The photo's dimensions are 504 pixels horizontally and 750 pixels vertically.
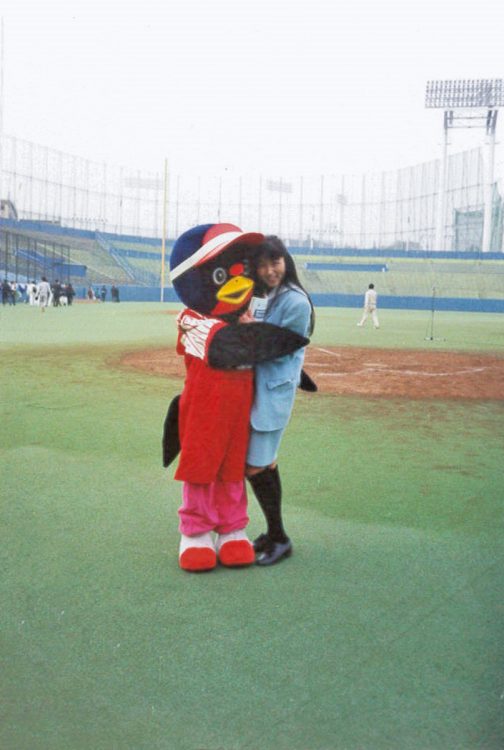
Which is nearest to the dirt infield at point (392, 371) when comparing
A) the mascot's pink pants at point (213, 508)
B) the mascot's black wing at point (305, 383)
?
the mascot's black wing at point (305, 383)

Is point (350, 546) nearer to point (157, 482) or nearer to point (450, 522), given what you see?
point (450, 522)

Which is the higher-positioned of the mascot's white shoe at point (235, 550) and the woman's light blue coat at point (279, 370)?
the woman's light blue coat at point (279, 370)

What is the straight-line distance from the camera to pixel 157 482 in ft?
15.7

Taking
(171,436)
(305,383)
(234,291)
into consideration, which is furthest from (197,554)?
(234,291)

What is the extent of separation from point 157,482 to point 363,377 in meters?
5.96

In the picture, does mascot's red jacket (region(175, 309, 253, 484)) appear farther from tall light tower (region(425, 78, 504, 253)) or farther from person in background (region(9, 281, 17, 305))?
tall light tower (region(425, 78, 504, 253))

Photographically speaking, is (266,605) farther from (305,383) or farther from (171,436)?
(305,383)

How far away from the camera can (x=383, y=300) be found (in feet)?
154

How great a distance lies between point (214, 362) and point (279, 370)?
32 cm

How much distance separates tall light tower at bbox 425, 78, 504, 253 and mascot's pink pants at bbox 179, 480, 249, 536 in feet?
169

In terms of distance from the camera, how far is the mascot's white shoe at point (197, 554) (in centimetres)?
327

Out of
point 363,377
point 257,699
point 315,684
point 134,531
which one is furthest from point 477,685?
point 363,377

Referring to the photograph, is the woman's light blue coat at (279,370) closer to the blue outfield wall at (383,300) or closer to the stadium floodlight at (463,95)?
the blue outfield wall at (383,300)

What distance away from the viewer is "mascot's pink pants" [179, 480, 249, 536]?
10.9 ft
